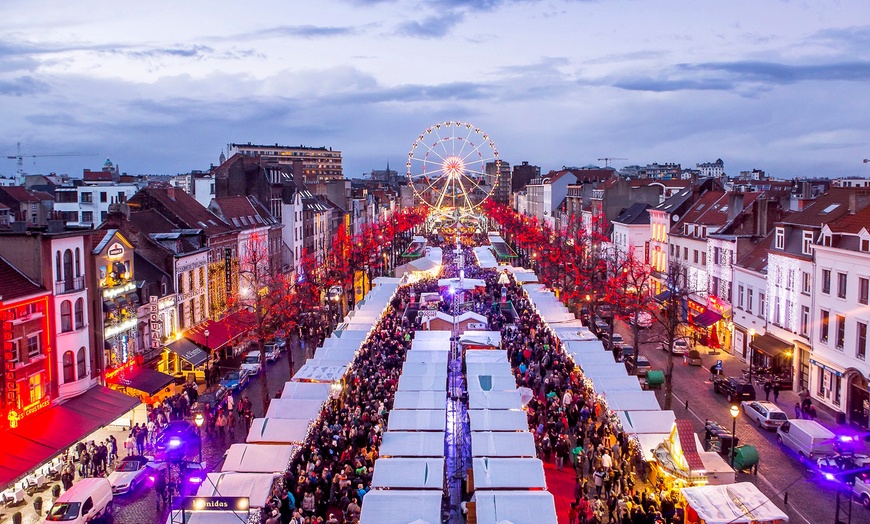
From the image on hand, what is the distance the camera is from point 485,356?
3769 centimetres

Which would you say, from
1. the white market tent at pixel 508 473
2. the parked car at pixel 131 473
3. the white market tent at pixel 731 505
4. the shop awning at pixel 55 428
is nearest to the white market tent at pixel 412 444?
the white market tent at pixel 508 473

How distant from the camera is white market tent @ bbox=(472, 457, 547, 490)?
23.2 metres

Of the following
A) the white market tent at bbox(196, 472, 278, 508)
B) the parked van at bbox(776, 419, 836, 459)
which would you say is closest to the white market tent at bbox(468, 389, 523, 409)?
the white market tent at bbox(196, 472, 278, 508)

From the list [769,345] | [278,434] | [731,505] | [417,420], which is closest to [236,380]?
[278,434]

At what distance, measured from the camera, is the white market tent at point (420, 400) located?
100 ft

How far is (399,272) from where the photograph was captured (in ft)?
261

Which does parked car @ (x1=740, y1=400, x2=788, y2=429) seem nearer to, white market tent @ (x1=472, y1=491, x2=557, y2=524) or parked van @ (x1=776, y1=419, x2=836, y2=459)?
parked van @ (x1=776, y1=419, x2=836, y2=459)

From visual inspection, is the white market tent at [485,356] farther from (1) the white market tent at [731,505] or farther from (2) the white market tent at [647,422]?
(1) the white market tent at [731,505]

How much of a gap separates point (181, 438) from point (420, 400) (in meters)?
8.91

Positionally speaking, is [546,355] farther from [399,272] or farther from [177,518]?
[399,272]

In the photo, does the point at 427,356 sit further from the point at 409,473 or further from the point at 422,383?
the point at 409,473

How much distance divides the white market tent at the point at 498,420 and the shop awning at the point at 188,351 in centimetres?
1994

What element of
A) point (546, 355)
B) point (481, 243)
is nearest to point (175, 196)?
point (546, 355)

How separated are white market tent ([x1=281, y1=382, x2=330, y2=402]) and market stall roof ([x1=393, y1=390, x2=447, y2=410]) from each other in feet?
10.2
